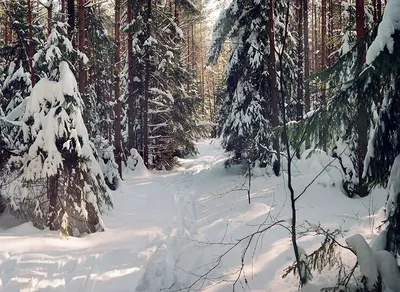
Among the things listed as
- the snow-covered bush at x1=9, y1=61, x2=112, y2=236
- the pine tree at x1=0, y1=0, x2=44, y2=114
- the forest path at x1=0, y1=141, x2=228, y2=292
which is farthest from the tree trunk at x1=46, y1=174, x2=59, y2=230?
the pine tree at x1=0, y1=0, x2=44, y2=114

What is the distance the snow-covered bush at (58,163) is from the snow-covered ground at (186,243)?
40cm

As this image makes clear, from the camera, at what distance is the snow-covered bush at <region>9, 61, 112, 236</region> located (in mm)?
6340

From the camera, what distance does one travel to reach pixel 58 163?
6332 millimetres

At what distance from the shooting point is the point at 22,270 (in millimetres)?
4641

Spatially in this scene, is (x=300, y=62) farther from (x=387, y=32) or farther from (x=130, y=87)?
(x=387, y=32)

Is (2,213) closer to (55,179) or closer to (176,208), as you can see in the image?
(55,179)

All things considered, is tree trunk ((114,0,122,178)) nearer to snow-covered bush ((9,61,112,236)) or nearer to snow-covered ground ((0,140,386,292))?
snow-covered ground ((0,140,386,292))

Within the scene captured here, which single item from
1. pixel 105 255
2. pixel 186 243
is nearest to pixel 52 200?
pixel 105 255

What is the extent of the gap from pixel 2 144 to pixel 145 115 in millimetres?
8676

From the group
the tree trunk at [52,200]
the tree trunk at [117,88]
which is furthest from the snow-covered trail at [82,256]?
the tree trunk at [117,88]

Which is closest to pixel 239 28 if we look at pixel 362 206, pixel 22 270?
pixel 362 206

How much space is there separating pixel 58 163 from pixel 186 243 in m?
3.05

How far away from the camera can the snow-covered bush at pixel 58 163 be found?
20.8ft

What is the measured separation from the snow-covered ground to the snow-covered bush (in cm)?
40
